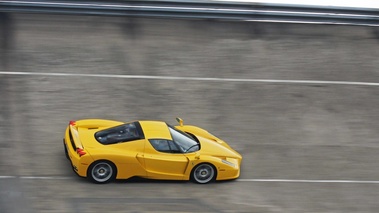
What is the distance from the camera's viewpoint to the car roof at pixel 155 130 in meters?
12.7

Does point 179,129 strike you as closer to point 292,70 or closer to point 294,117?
point 294,117

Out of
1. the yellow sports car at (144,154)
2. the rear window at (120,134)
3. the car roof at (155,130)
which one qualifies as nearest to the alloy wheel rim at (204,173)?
the yellow sports car at (144,154)

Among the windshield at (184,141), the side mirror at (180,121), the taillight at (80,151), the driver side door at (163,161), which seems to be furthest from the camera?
the side mirror at (180,121)

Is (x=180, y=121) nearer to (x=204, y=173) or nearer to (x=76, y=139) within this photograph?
(x=204, y=173)

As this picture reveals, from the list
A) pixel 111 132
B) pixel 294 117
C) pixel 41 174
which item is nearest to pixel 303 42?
pixel 294 117

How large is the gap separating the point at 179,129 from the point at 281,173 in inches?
86.4

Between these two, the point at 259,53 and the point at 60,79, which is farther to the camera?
the point at 259,53

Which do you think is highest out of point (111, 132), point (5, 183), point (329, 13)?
point (329, 13)

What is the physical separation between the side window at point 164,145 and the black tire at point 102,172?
2.87 ft

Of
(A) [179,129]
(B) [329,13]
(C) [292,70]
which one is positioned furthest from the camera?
(B) [329,13]

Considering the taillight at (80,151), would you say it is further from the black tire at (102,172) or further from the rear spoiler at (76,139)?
the black tire at (102,172)

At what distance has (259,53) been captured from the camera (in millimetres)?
17250

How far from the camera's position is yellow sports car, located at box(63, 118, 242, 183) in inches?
476

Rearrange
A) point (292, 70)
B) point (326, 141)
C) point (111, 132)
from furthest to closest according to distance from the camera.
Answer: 1. point (292, 70)
2. point (326, 141)
3. point (111, 132)
